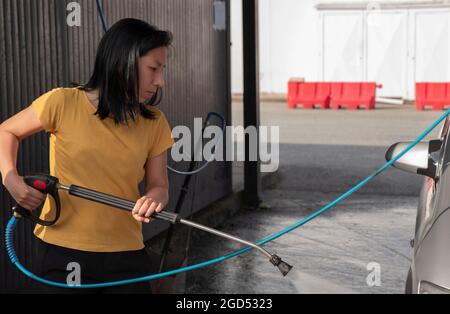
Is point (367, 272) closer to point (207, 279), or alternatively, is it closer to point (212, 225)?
point (207, 279)

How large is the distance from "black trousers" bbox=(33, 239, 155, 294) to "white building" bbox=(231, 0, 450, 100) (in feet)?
87.5

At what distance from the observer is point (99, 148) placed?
297 cm

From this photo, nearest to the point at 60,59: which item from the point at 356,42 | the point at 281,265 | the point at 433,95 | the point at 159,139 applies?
the point at 159,139

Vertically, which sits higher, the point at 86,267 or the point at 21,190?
the point at 21,190

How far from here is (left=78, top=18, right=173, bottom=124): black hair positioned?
9.66ft

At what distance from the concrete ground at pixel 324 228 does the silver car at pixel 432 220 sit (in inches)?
86.4

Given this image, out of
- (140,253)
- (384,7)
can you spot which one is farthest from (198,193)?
(384,7)

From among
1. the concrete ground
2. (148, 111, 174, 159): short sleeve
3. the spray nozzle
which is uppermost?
(148, 111, 174, 159): short sleeve

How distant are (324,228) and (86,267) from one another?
5.90 metres

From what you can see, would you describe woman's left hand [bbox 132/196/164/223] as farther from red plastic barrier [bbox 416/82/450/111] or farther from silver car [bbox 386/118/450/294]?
red plastic barrier [bbox 416/82/450/111]

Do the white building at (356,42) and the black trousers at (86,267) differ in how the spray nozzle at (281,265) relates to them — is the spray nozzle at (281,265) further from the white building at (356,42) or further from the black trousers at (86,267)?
the white building at (356,42)

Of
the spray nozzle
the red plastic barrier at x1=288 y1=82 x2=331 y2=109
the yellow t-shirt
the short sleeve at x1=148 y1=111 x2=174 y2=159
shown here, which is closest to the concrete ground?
the short sleeve at x1=148 y1=111 x2=174 y2=159

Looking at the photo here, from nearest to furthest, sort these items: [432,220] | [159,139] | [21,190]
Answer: [21,190] → [159,139] → [432,220]

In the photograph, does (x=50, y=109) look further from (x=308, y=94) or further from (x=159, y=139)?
(x=308, y=94)
